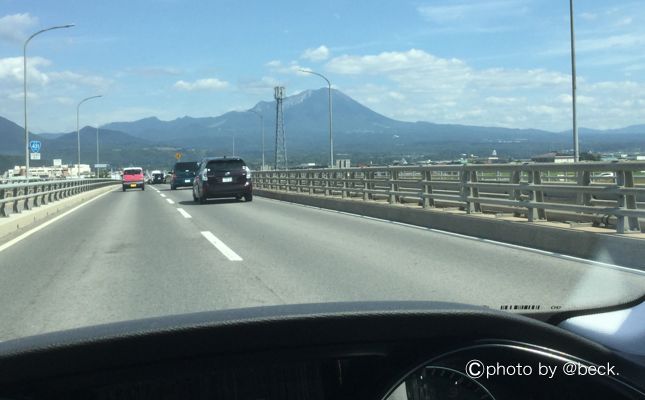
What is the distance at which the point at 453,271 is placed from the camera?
9.12 metres

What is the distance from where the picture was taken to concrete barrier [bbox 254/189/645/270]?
30.9 ft

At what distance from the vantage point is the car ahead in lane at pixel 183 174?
51562mm

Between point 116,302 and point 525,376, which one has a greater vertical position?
point 525,376

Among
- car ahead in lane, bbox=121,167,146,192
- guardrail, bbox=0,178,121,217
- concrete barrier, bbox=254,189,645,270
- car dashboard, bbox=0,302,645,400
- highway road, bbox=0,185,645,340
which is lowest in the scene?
highway road, bbox=0,185,645,340

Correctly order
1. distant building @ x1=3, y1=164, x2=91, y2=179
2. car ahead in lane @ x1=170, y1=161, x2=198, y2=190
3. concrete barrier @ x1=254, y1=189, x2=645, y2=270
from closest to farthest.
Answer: concrete barrier @ x1=254, y1=189, x2=645, y2=270 → car ahead in lane @ x1=170, y1=161, x2=198, y2=190 → distant building @ x1=3, y1=164, x2=91, y2=179

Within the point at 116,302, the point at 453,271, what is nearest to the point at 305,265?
the point at 453,271

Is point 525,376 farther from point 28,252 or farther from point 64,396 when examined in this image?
point 28,252

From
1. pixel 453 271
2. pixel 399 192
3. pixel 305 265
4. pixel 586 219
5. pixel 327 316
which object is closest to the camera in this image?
pixel 327 316

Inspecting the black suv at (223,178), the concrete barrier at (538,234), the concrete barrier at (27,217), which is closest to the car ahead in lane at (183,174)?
the concrete barrier at (27,217)

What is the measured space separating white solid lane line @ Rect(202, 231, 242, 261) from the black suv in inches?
474

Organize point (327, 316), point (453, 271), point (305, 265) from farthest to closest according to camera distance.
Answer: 1. point (305, 265)
2. point (453, 271)
3. point (327, 316)

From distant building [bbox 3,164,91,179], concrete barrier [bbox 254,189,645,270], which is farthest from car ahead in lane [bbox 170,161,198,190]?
concrete barrier [bbox 254,189,645,270]

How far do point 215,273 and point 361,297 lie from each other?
9.21 feet

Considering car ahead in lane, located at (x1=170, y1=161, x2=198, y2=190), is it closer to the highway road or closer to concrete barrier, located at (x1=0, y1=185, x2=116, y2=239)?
concrete barrier, located at (x1=0, y1=185, x2=116, y2=239)
